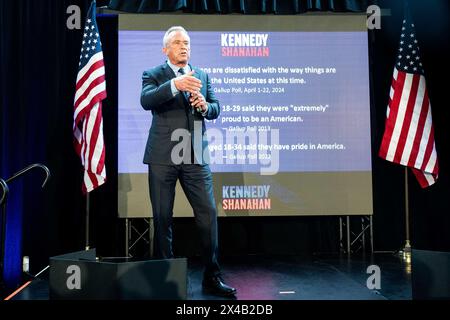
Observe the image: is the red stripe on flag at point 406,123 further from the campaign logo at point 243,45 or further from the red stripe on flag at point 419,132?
the campaign logo at point 243,45

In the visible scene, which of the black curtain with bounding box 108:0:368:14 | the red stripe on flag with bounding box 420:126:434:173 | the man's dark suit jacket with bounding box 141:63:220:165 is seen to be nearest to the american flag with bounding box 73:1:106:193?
the black curtain with bounding box 108:0:368:14

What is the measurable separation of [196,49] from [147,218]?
70.3 inches

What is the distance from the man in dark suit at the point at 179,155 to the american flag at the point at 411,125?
247 cm

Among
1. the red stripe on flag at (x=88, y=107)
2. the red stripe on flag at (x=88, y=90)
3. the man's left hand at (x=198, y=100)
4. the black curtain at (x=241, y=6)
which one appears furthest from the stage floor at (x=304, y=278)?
the black curtain at (x=241, y=6)

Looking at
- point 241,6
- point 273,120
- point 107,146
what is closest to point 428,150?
point 273,120

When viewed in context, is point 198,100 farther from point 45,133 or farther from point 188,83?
point 45,133

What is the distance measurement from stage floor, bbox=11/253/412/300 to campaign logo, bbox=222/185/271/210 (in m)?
0.52

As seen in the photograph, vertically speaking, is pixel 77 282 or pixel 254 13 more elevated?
pixel 254 13

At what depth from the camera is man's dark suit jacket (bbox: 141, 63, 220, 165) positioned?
131 inches

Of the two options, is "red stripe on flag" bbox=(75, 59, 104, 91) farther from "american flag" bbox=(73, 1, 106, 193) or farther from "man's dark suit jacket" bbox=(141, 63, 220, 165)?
"man's dark suit jacket" bbox=(141, 63, 220, 165)

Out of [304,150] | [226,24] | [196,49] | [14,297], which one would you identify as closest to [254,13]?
[226,24]

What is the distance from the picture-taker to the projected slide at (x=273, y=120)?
200 inches
